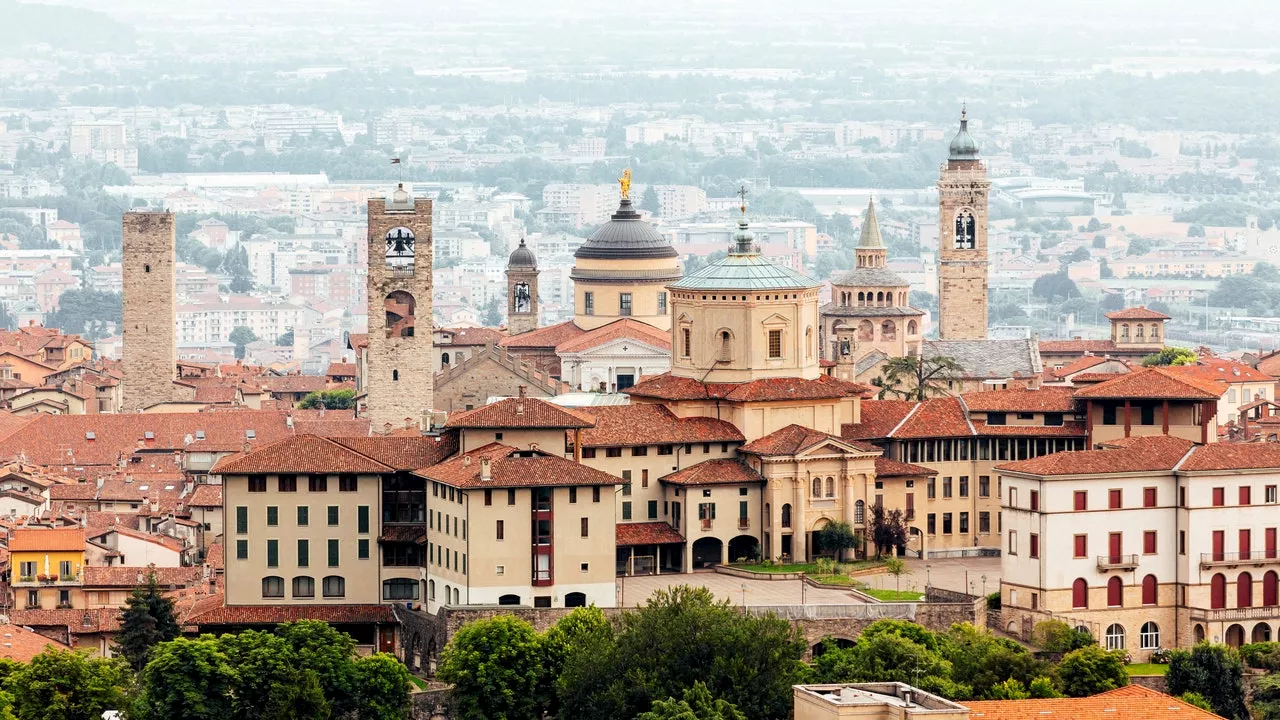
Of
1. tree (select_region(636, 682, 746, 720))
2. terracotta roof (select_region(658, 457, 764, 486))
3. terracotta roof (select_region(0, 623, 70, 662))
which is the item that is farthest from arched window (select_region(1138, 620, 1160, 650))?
terracotta roof (select_region(0, 623, 70, 662))

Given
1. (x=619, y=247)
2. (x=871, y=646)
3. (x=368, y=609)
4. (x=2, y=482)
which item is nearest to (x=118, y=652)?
(x=368, y=609)

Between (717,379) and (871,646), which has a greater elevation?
(717,379)

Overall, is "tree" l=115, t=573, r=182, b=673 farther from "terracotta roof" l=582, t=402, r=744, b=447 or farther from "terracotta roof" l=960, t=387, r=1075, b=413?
"terracotta roof" l=960, t=387, r=1075, b=413

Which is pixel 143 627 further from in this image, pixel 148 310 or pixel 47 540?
pixel 148 310

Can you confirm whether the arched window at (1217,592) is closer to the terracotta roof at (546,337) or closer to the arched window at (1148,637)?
the arched window at (1148,637)

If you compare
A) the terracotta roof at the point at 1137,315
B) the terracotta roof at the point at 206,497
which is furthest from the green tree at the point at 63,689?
the terracotta roof at the point at 1137,315

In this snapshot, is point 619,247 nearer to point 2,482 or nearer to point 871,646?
point 2,482
